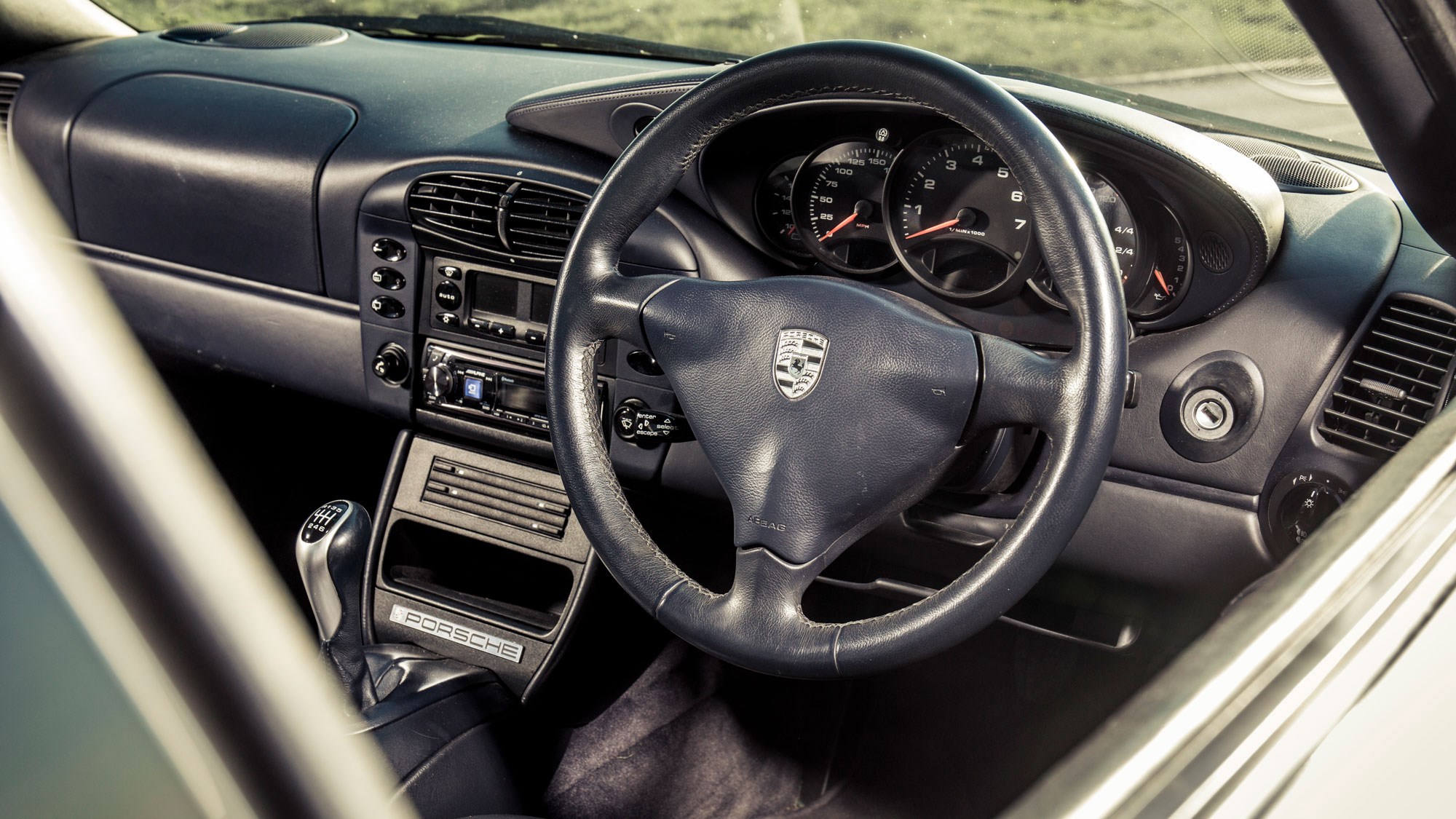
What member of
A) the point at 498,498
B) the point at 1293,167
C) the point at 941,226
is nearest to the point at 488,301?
the point at 498,498

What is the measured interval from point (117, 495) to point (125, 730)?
0.09 m

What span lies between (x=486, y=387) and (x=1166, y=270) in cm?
121

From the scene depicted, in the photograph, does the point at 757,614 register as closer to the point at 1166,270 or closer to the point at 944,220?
the point at 944,220

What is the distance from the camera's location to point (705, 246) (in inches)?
74.6

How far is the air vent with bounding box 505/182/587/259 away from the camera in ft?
6.38

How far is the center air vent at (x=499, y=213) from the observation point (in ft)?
6.41

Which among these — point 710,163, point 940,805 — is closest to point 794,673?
point 710,163

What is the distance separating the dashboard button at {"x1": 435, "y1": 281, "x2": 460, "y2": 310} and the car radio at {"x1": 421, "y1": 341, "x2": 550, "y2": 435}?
0.29 ft

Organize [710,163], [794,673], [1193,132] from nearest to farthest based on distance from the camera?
[794,673] < [1193,132] < [710,163]

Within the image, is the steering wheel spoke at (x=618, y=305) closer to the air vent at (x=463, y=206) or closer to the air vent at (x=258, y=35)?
the air vent at (x=463, y=206)

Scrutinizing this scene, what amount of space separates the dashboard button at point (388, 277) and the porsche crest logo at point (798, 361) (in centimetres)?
110

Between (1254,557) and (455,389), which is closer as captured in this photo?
(1254,557)

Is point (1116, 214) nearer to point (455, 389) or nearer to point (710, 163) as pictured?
point (710, 163)

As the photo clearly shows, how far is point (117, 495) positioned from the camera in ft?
1.51
